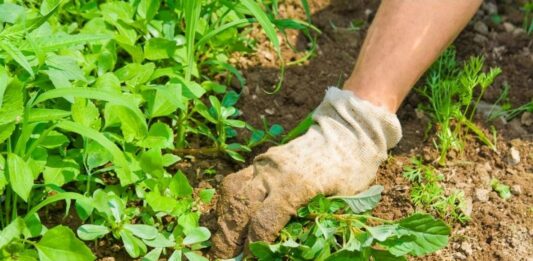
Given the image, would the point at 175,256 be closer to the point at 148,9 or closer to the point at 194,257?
the point at 194,257

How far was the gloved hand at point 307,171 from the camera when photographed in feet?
7.20

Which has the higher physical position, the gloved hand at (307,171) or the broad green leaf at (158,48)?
the broad green leaf at (158,48)

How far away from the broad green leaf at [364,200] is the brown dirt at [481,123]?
0.17 m

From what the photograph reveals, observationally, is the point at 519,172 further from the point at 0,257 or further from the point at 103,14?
the point at 0,257

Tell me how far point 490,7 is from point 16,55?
177cm

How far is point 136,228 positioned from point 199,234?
159 mm

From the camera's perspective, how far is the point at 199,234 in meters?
2.18

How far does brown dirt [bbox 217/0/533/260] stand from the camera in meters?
2.35

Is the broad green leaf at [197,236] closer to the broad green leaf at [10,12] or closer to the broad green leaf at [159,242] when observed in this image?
the broad green leaf at [159,242]

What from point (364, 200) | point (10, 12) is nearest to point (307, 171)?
point (364, 200)

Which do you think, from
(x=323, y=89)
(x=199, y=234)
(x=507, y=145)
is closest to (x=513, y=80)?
(x=507, y=145)

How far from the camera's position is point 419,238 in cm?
210

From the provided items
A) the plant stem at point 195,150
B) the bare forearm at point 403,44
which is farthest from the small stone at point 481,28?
the plant stem at point 195,150

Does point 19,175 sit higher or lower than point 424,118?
higher
